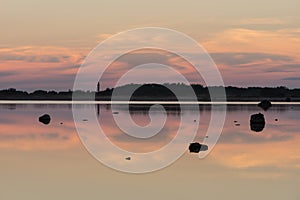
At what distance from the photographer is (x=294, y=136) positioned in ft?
116

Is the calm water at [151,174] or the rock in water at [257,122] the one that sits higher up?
the rock in water at [257,122]

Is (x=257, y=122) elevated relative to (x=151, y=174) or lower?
elevated

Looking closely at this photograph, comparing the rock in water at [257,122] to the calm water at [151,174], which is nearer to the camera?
the calm water at [151,174]

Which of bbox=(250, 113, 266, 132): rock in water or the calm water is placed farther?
bbox=(250, 113, 266, 132): rock in water

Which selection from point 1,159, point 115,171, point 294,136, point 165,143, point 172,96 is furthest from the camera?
point 172,96

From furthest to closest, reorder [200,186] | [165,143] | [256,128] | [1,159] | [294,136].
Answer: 1. [256,128]
2. [294,136]
3. [165,143]
4. [1,159]
5. [200,186]

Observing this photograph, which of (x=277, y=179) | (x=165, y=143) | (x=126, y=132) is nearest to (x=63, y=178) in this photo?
(x=277, y=179)

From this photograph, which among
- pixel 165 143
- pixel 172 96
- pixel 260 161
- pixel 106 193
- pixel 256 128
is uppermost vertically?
pixel 172 96

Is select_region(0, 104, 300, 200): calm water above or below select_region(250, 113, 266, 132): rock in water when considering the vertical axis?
below

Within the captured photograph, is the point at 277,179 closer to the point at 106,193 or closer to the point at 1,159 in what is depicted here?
the point at 106,193

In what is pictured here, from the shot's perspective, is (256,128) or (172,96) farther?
(172,96)

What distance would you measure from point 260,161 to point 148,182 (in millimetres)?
Result: 6854

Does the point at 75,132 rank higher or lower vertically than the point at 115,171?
higher

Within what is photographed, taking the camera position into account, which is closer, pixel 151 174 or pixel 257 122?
pixel 151 174
